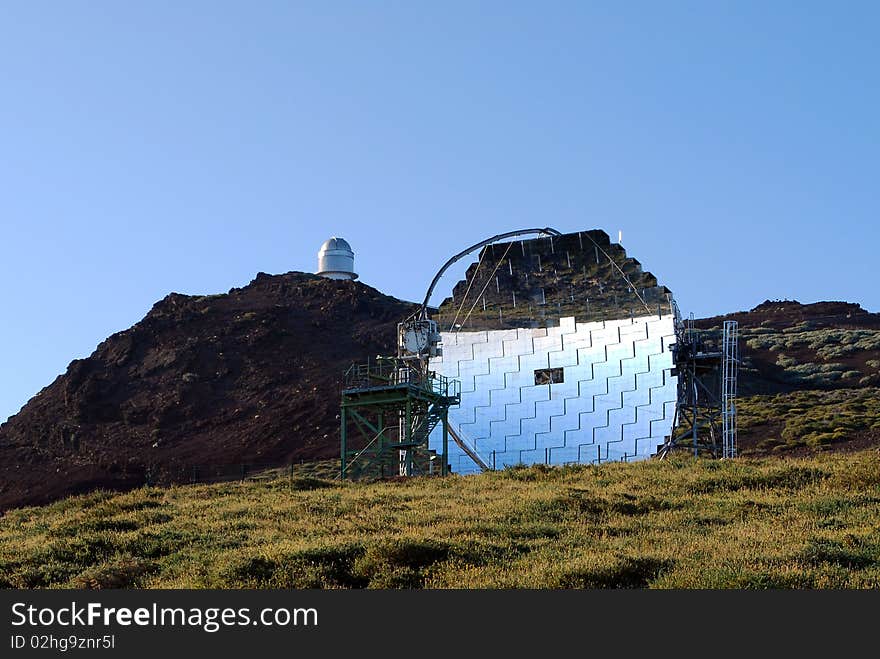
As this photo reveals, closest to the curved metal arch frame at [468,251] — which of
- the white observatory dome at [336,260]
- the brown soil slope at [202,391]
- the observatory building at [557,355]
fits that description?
the observatory building at [557,355]

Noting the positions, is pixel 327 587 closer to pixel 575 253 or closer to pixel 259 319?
pixel 575 253

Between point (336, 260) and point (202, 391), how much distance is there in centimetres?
2606

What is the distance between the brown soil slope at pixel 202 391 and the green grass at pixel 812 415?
28.1 meters

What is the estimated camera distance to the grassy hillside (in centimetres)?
2095

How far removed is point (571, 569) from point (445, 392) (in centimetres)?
2832

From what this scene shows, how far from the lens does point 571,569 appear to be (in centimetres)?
2027

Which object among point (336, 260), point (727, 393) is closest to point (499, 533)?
point (727, 393)

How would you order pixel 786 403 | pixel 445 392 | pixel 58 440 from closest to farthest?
pixel 445 392 → pixel 786 403 → pixel 58 440

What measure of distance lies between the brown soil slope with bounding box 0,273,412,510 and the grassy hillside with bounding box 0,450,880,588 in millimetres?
44378

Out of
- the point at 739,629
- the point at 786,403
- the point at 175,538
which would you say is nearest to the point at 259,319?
the point at 786,403

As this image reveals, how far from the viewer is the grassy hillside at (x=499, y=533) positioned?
2095 cm

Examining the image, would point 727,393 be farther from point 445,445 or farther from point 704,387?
point 445,445

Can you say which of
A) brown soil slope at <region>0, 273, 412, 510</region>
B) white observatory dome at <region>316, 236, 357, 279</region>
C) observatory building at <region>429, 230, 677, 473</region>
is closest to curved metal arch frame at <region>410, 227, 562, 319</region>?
observatory building at <region>429, 230, 677, 473</region>

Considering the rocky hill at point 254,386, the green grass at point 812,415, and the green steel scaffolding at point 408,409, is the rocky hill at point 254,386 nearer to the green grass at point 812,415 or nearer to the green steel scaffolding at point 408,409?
the green grass at point 812,415
